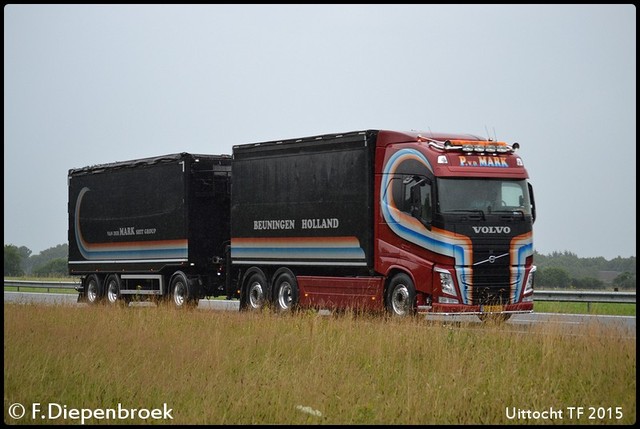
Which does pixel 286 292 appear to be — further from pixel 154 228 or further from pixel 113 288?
pixel 113 288

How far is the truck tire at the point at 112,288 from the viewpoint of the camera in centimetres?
3209

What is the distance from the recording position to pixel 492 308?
2216 cm

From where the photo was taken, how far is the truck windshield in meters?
22.1

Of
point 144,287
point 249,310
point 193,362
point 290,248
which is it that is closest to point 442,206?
point 290,248

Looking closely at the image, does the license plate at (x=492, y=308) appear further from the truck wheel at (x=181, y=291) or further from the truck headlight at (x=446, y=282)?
the truck wheel at (x=181, y=291)

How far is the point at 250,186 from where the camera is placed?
88.2ft

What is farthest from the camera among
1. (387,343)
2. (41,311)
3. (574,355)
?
(41,311)

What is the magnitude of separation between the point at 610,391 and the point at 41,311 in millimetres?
14416

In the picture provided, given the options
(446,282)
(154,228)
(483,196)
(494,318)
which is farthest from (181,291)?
(494,318)

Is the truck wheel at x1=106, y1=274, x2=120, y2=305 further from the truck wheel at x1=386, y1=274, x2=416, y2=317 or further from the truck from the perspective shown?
the truck wheel at x1=386, y1=274, x2=416, y2=317

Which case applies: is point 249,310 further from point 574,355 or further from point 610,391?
point 610,391

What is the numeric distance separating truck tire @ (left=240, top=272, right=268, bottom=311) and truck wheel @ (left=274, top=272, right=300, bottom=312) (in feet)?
1.23

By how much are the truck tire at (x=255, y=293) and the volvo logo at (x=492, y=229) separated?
5.92 meters

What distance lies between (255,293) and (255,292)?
0.07ft
